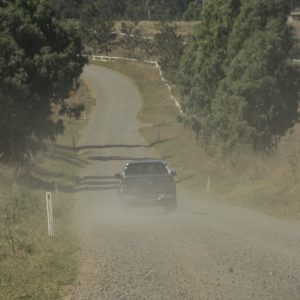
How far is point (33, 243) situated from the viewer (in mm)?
17109

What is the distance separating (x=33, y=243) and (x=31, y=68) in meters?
21.7

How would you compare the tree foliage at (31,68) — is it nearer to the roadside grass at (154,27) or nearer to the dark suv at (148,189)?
the dark suv at (148,189)

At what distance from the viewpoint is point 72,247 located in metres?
17.2

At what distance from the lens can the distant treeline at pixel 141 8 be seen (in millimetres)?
172125

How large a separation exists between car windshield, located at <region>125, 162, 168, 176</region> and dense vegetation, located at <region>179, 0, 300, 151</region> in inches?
461

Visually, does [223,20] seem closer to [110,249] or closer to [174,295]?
[110,249]

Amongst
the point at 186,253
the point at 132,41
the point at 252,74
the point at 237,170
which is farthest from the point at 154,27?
the point at 186,253

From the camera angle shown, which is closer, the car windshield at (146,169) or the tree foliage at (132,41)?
the car windshield at (146,169)

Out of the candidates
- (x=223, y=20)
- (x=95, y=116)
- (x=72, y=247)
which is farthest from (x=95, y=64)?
(x=72, y=247)

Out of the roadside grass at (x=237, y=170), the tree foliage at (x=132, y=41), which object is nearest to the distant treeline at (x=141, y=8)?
the tree foliage at (x=132, y=41)

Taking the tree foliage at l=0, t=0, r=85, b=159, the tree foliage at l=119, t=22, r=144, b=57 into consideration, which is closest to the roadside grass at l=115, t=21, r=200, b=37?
the tree foliage at l=119, t=22, r=144, b=57

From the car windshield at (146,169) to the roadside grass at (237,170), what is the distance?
12.6 ft

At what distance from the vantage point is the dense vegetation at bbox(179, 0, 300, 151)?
3797cm

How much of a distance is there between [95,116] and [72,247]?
223 feet
